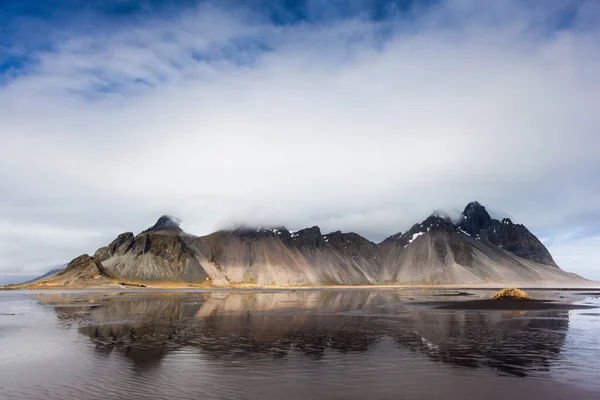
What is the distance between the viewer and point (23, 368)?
2347 centimetres

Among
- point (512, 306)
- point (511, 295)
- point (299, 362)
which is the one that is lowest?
point (299, 362)

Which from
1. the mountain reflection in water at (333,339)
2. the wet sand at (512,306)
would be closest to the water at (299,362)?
the mountain reflection in water at (333,339)

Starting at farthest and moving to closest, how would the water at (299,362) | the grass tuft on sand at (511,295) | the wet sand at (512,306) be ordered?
the grass tuft on sand at (511,295), the wet sand at (512,306), the water at (299,362)

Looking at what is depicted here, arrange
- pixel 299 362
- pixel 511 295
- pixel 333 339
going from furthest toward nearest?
pixel 511 295
pixel 333 339
pixel 299 362

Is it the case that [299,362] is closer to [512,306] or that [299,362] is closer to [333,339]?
[333,339]

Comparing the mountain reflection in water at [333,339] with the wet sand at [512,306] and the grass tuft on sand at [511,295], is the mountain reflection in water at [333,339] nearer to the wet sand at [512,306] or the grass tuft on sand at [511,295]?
the wet sand at [512,306]

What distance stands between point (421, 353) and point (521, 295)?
74.8 meters

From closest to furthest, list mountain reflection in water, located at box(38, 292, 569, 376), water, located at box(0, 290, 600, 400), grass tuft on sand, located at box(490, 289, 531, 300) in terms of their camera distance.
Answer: water, located at box(0, 290, 600, 400) < mountain reflection in water, located at box(38, 292, 569, 376) < grass tuft on sand, located at box(490, 289, 531, 300)

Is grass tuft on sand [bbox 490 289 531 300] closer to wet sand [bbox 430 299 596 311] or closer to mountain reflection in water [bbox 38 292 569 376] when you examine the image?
wet sand [bbox 430 299 596 311]

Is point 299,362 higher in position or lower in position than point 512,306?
lower

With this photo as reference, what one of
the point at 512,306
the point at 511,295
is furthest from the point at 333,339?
the point at 511,295

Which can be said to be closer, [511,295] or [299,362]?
[299,362]

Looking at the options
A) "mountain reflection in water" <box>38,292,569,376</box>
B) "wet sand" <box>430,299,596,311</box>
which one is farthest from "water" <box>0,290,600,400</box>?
"wet sand" <box>430,299,596,311</box>

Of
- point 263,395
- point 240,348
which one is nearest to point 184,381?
point 263,395
